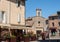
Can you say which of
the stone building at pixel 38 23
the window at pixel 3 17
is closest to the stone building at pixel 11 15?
the window at pixel 3 17

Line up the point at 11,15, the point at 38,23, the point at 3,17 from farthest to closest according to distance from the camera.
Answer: the point at 38,23
the point at 11,15
the point at 3,17

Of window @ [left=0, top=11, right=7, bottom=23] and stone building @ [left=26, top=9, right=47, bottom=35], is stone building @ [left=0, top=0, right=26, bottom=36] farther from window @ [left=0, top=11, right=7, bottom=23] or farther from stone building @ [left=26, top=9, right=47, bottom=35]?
stone building @ [left=26, top=9, right=47, bottom=35]

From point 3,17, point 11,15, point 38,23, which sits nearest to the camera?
point 3,17

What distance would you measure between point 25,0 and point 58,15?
44.6m

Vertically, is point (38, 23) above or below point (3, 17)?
above

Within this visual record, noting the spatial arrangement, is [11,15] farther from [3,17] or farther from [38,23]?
[38,23]

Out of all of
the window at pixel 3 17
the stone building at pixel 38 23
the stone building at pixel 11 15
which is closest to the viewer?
the stone building at pixel 11 15

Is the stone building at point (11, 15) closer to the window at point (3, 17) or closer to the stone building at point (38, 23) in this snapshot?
the window at point (3, 17)

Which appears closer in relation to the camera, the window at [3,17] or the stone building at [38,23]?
the window at [3,17]

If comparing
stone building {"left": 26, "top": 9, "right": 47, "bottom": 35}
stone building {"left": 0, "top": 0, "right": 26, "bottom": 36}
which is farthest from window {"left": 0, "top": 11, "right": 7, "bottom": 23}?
stone building {"left": 26, "top": 9, "right": 47, "bottom": 35}

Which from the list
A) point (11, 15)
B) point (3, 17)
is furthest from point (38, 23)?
point (3, 17)

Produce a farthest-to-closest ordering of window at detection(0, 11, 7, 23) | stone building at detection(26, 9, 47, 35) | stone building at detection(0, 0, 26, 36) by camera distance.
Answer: stone building at detection(26, 9, 47, 35)
window at detection(0, 11, 7, 23)
stone building at detection(0, 0, 26, 36)

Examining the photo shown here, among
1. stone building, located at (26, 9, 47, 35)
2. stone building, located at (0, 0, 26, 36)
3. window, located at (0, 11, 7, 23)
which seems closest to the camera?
stone building, located at (0, 0, 26, 36)

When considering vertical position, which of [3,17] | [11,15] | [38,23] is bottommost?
[3,17]
